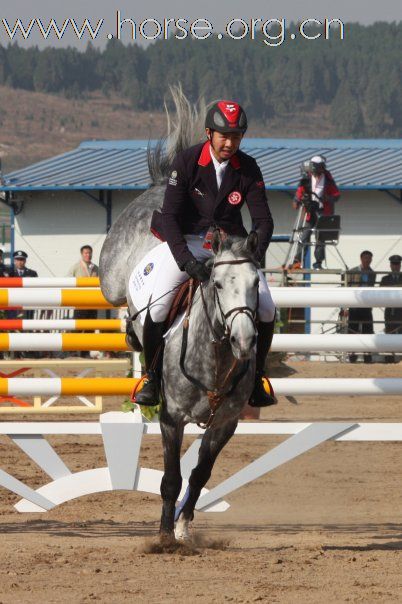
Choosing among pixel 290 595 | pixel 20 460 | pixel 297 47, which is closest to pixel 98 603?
pixel 290 595

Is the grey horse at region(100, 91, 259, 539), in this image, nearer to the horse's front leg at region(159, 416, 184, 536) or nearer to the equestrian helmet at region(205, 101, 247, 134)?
the horse's front leg at region(159, 416, 184, 536)

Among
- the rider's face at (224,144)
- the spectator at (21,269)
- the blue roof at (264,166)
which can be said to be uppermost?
the rider's face at (224,144)

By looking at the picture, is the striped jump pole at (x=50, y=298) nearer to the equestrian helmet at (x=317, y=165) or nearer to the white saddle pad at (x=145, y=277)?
the white saddle pad at (x=145, y=277)

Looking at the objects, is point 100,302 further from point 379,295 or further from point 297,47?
point 297,47

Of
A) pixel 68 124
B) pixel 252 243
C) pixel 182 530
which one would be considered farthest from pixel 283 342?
pixel 68 124

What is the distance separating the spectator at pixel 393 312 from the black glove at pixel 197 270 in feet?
40.3

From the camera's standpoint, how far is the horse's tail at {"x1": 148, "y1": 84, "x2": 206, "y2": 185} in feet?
25.2

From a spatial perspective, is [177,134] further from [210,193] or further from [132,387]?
[132,387]

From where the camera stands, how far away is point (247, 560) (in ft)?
19.7

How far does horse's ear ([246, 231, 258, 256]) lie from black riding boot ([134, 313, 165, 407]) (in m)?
0.81

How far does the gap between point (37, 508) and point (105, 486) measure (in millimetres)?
464

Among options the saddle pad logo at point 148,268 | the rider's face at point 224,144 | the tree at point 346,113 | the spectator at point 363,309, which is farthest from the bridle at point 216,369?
the tree at point 346,113

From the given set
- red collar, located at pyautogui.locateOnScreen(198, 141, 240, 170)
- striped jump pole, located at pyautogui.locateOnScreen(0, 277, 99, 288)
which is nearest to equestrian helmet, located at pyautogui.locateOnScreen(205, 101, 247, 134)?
red collar, located at pyautogui.locateOnScreen(198, 141, 240, 170)

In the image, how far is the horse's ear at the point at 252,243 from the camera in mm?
5930
